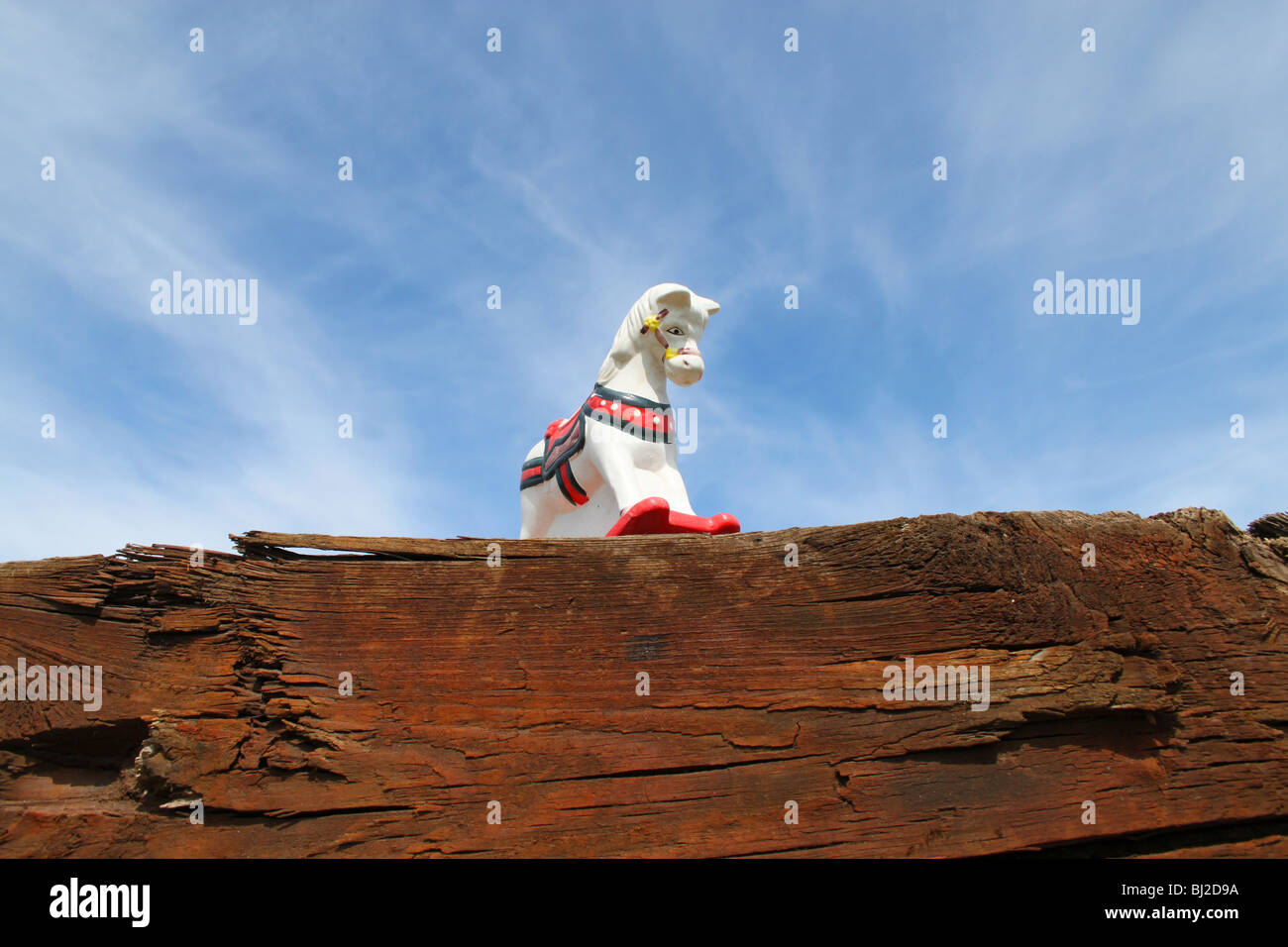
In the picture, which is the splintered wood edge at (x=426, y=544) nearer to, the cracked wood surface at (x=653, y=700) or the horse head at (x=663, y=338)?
the cracked wood surface at (x=653, y=700)

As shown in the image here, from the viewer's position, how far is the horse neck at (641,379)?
577cm

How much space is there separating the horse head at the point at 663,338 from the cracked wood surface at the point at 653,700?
13.0ft

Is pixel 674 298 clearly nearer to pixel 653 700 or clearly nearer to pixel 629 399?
pixel 629 399

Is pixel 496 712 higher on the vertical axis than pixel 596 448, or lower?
lower

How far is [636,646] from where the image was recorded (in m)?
1.89

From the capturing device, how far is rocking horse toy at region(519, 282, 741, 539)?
17.8 feet

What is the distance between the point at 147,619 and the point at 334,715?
48cm

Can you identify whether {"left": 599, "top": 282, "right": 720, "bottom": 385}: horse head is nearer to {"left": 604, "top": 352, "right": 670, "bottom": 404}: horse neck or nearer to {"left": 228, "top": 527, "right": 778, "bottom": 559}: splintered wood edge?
{"left": 604, "top": 352, "right": 670, "bottom": 404}: horse neck

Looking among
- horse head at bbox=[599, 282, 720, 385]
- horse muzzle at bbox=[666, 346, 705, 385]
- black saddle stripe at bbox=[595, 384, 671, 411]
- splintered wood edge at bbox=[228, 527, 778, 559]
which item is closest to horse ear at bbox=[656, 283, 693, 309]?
horse head at bbox=[599, 282, 720, 385]

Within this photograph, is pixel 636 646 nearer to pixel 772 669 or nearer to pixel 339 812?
pixel 772 669

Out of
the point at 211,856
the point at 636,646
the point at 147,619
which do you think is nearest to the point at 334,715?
the point at 211,856

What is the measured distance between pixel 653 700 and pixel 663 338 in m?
4.33

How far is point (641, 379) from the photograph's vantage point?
582 centimetres

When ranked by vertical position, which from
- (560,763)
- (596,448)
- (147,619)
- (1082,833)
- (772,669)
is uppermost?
(596,448)
